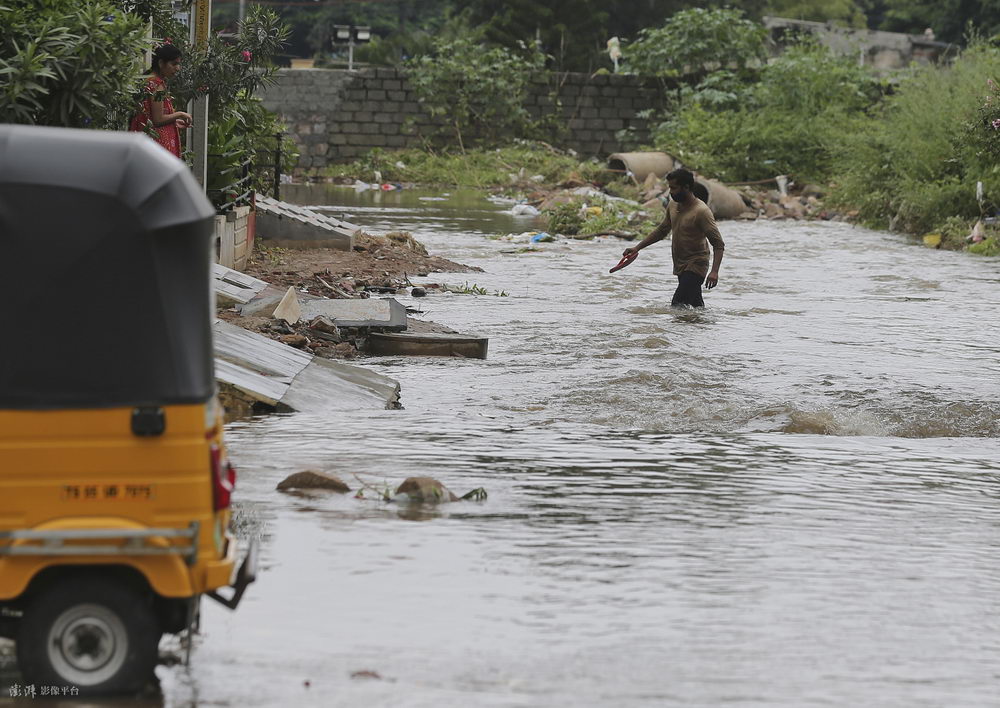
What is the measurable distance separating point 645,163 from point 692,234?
66.7ft

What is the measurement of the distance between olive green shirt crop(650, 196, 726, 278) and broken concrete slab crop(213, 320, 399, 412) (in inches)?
184

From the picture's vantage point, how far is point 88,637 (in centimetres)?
434

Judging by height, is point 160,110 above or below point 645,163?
above

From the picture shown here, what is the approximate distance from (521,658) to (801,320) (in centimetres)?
1041

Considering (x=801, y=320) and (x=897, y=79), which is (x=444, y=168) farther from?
(x=801, y=320)

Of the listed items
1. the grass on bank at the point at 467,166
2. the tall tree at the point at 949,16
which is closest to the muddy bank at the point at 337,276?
the grass on bank at the point at 467,166

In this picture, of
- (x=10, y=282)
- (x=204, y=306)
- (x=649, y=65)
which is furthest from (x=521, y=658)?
(x=649, y=65)

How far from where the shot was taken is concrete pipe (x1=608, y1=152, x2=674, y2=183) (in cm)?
3350

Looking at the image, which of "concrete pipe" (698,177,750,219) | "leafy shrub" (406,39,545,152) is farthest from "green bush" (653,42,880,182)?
"leafy shrub" (406,39,545,152)

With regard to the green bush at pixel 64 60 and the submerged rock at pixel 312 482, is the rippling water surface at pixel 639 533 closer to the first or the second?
the submerged rock at pixel 312 482

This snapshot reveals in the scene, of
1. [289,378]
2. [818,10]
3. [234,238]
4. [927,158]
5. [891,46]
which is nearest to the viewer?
[289,378]

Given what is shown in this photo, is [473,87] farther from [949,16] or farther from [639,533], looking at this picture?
A: [639,533]

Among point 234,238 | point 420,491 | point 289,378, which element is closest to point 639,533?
point 420,491

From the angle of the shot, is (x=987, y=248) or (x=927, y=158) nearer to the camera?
(x=987, y=248)
